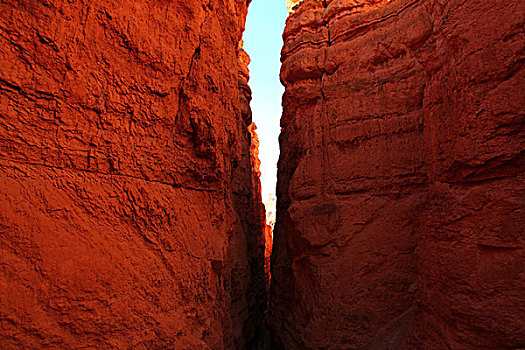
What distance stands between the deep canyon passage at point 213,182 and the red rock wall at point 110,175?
1 cm

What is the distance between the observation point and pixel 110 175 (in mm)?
2588

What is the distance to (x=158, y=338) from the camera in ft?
8.98

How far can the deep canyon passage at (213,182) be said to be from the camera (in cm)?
215

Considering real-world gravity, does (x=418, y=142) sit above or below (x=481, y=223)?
above

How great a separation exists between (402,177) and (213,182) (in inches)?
142

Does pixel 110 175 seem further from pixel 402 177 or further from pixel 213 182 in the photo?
pixel 402 177

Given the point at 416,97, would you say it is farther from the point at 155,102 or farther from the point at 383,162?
the point at 155,102

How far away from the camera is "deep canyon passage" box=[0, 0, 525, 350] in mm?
2146

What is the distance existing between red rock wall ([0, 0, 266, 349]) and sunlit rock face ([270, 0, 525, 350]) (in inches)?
109

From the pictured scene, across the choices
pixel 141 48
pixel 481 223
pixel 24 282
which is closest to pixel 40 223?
pixel 24 282

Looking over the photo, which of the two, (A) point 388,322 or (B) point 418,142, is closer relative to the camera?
(A) point 388,322

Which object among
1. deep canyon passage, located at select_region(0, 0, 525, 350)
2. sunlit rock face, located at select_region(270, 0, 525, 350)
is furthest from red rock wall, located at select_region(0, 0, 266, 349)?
sunlit rock face, located at select_region(270, 0, 525, 350)

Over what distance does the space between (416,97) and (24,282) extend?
622 cm

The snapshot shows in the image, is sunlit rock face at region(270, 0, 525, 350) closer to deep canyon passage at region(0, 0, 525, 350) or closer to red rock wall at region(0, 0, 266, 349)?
deep canyon passage at region(0, 0, 525, 350)
